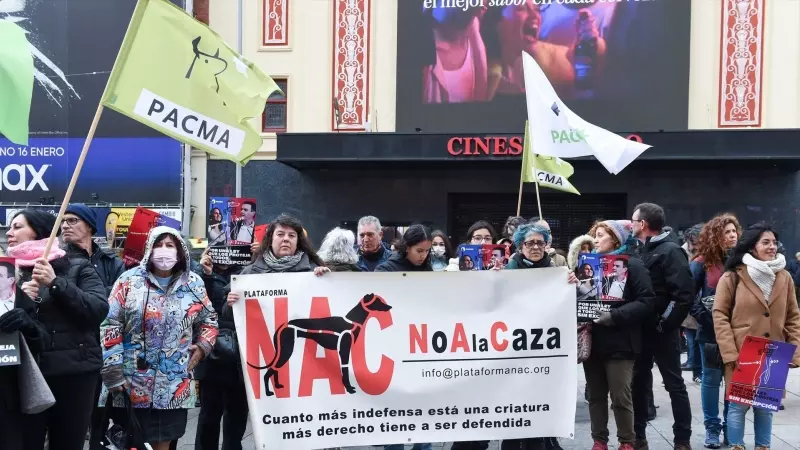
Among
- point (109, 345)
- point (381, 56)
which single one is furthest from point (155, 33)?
point (381, 56)

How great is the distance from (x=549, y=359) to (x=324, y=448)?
1.63 m

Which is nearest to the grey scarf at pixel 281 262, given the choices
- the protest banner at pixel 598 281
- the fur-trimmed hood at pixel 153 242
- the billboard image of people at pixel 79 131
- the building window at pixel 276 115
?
the fur-trimmed hood at pixel 153 242

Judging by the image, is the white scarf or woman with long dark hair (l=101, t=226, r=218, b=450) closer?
woman with long dark hair (l=101, t=226, r=218, b=450)

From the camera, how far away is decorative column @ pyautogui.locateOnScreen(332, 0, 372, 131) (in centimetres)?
1617

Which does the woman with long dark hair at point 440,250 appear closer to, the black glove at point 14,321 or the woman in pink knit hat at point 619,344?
the woman in pink knit hat at point 619,344

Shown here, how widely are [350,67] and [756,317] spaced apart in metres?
12.2

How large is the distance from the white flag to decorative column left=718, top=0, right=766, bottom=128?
812 centimetres

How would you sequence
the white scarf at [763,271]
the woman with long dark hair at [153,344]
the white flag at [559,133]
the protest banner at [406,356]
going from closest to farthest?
the woman with long dark hair at [153,344]
the protest banner at [406,356]
the white scarf at [763,271]
the white flag at [559,133]

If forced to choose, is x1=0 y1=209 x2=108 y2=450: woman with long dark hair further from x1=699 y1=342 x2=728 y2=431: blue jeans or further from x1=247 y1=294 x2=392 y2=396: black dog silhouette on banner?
x1=699 y1=342 x2=728 y2=431: blue jeans

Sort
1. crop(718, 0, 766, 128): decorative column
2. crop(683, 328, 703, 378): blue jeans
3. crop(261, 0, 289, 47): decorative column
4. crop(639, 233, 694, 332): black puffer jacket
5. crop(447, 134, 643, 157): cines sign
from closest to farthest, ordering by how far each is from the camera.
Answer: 1. crop(639, 233, 694, 332): black puffer jacket
2. crop(683, 328, 703, 378): blue jeans
3. crop(447, 134, 643, 157): cines sign
4. crop(718, 0, 766, 128): decorative column
5. crop(261, 0, 289, 47): decorative column

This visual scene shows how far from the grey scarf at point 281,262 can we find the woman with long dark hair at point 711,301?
3595 millimetres

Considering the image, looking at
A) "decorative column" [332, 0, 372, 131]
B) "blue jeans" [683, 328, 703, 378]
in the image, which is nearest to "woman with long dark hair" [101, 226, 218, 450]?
"blue jeans" [683, 328, 703, 378]

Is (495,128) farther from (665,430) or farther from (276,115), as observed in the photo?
(665,430)

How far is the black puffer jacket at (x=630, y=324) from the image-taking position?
5.28 m
